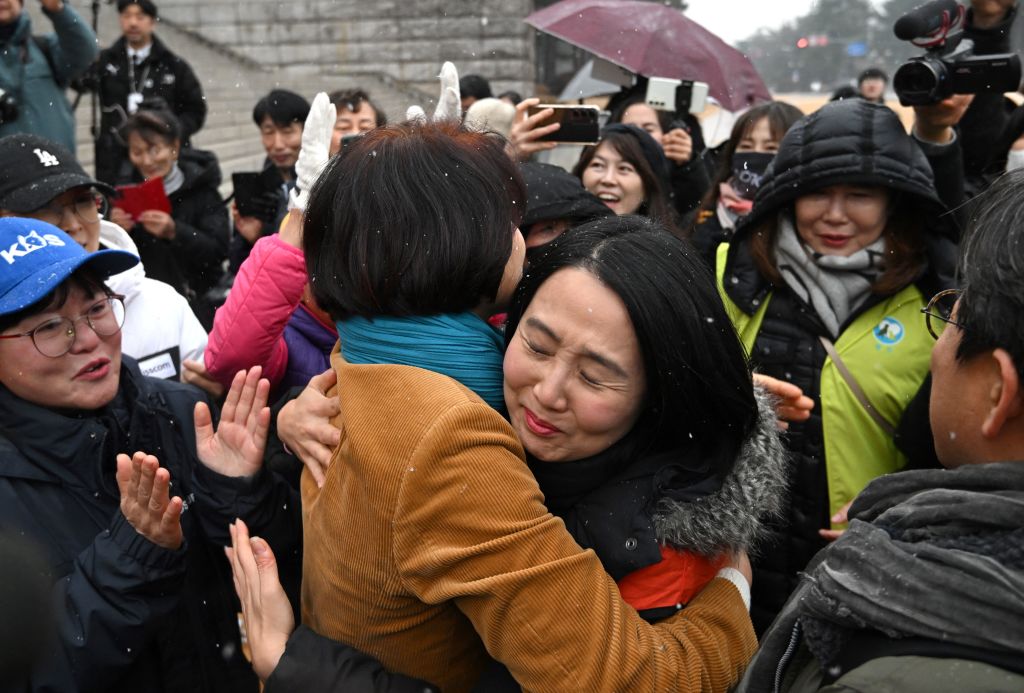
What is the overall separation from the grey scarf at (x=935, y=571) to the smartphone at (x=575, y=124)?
2384 mm

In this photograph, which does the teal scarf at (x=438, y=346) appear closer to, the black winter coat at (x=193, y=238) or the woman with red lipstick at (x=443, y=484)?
the woman with red lipstick at (x=443, y=484)

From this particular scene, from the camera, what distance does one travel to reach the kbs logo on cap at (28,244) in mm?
2080

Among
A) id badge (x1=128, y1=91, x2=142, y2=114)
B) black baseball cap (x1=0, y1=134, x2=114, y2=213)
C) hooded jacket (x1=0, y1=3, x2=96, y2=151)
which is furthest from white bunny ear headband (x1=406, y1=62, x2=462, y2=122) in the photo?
id badge (x1=128, y1=91, x2=142, y2=114)

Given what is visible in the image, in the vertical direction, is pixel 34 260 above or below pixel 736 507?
above

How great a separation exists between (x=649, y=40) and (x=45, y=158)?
12.5ft

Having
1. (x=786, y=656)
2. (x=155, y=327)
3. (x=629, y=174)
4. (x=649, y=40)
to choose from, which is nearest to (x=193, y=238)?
(x=155, y=327)

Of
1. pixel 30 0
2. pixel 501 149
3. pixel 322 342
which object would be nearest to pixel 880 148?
pixel 501 149

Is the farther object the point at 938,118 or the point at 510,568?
the point at 938,118

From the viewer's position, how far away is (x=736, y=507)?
61.9 inches

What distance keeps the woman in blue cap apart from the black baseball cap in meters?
0.93

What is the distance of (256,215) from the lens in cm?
493

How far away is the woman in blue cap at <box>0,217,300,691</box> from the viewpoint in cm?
193

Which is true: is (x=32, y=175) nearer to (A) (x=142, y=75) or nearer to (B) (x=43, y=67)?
(B) (x=43, y=67)

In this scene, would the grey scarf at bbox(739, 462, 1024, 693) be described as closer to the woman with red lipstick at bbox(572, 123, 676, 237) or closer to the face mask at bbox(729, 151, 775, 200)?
the woman with red lipstick at bbox(572, 123, 676, 237)
